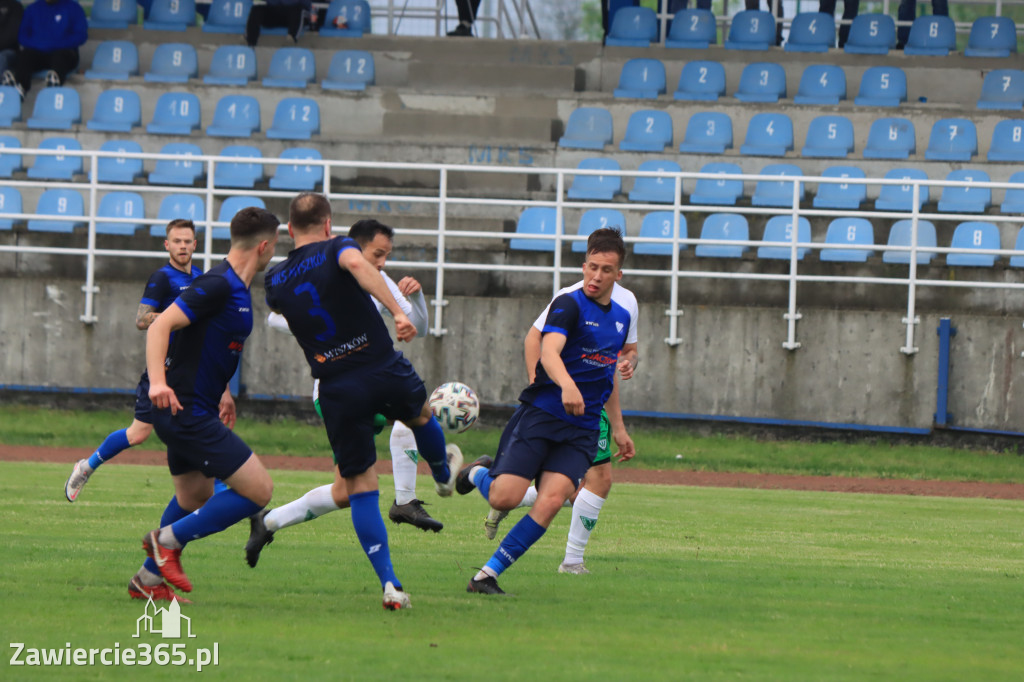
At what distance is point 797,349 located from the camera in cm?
1611

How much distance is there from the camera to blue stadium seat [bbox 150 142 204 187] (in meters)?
19.8

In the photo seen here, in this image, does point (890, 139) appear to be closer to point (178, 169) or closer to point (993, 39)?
point (993, 39)

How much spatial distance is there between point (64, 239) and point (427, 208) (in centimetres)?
553

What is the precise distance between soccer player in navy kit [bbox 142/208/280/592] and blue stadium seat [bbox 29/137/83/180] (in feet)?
48.5

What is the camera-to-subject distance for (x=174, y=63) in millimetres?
23047

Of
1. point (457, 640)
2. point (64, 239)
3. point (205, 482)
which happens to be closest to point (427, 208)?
point (64, 239)

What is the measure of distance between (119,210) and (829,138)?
36.9ft

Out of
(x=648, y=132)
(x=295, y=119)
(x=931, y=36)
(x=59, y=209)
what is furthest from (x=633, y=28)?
(x=59, y=209)

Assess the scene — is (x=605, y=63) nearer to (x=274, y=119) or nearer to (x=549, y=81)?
(x=549, y=81)

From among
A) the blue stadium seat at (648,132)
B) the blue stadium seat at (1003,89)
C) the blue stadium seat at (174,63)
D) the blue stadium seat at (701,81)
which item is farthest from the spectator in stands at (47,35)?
the blue stadium seat at (1003,89)

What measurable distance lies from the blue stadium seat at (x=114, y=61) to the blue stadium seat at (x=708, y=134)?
10.4 m

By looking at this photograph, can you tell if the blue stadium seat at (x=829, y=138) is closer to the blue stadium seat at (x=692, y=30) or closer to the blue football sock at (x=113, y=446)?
the blue stadium seat at (x=692, y=30)

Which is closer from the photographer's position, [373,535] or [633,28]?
[373,535]

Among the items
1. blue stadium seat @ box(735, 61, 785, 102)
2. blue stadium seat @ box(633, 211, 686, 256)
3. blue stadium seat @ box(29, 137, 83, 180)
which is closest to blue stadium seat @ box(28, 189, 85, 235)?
blue stadium seat @ box(29, 137, 83, 180)
